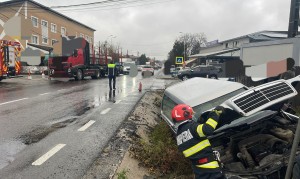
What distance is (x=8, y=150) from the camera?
5.65 m

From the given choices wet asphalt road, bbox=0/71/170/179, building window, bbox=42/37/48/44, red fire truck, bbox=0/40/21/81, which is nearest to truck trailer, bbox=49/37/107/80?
red fire truck, bbox=0/40/21/81

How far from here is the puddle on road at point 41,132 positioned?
20.9 feet

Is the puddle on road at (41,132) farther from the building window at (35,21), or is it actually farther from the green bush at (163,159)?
the building window at (35,21)

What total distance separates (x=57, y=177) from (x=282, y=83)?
3.51 meters

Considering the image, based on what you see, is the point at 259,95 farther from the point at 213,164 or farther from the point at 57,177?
the point at 57,177

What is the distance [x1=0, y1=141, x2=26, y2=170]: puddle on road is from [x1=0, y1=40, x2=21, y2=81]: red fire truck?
15.4 meters

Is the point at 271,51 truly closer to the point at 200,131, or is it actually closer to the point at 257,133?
the point at 257,133

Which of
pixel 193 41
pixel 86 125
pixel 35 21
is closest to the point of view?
pixel 86 125

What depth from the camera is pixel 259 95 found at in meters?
3.58

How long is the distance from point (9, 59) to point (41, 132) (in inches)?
599

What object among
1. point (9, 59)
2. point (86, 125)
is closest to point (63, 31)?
point (9, 59)

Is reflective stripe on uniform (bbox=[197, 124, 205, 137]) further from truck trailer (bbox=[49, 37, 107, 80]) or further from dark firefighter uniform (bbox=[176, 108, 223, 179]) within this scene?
truck trailer (bbox=[49, 37, 107, 80])

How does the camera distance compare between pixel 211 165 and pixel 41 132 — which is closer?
pixel 211 165

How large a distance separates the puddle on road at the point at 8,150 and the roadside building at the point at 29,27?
31820 mm
